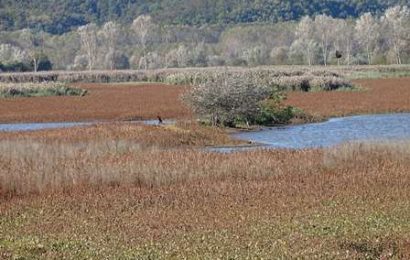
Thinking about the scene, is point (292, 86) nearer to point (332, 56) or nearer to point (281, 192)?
point (281, 192)

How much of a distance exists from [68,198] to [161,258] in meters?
6.92

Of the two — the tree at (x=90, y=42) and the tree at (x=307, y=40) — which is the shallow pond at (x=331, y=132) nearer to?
the tree at (x=307, y=40)

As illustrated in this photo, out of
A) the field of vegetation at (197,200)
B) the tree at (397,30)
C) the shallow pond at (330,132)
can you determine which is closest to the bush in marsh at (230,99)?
the shallow pond at (330,132)

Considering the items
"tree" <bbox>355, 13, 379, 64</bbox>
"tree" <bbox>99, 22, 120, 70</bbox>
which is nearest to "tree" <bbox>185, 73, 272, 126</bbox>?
"tree" <bbox>355, 13, 379, 64</bbox>

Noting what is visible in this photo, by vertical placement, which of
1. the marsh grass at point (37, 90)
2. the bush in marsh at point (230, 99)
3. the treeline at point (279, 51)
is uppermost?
the bush in marsh at point (230, 99)

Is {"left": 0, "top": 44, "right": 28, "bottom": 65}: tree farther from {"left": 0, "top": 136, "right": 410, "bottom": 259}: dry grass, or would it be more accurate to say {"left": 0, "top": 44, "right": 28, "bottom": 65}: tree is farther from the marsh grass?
{"left": 0, "top": 136, "right": 410, "bottom": 259}: dry grass

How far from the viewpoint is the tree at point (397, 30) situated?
5589 inches

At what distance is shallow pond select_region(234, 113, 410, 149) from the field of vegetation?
263 centimetres

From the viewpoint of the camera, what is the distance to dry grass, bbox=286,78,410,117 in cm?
5297

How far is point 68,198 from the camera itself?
762 inches

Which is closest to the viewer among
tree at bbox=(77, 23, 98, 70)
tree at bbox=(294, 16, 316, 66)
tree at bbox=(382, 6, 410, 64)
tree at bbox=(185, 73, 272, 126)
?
tree at bbox=(185, 73, 272, 126)

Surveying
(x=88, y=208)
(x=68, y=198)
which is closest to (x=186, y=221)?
(x=88, y=208)

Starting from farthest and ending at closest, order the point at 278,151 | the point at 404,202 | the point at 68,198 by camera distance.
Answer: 1. the point at 278,151
2. the point at 68,198
3. the point at 404,202

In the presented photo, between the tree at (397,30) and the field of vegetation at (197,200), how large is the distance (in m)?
112
